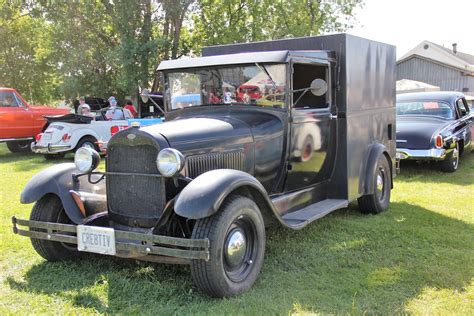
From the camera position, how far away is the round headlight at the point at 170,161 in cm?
349

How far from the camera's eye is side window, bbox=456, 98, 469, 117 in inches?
390

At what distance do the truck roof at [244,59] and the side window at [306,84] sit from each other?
14 centimetres

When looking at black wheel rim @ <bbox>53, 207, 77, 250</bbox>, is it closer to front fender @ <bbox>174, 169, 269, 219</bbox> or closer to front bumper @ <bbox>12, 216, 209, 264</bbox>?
front bumper @ <bbox>12, 216, 209, 264</bbox>

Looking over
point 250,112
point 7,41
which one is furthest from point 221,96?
point 7,41

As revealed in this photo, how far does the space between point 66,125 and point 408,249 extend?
9.81 meters

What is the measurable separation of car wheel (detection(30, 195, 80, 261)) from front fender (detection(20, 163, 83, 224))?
0.53 ft

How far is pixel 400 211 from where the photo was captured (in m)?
6.19

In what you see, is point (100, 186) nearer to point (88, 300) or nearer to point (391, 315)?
point (88, 300)

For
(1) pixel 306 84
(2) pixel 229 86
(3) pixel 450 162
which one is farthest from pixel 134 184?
(3) pixel 450 162

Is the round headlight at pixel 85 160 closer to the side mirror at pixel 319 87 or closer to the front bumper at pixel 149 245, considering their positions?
the front bumper at pixel 149 245

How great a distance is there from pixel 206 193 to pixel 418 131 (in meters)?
6.69

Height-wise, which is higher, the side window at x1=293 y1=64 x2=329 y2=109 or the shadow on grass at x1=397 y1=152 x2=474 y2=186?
the side window at x1=293 y1=64 x2=329 y2=109

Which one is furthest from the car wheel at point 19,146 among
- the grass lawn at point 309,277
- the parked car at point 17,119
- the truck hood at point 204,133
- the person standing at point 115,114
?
the truck hood at point 204,133

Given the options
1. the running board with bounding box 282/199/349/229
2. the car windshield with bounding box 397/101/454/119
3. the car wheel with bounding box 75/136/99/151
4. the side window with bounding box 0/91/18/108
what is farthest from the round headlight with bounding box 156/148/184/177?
the side window with bounding box 0/91/18/108
